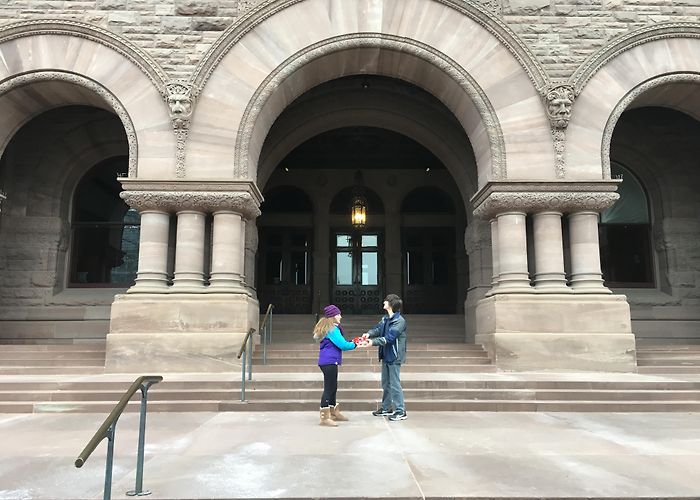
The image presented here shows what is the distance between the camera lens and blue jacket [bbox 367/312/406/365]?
686cm

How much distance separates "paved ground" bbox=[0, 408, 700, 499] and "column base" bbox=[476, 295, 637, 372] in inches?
115

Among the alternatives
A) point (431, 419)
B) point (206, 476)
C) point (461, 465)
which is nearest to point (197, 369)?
point (431, 419)

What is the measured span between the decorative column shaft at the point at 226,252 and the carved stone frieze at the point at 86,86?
223 cm

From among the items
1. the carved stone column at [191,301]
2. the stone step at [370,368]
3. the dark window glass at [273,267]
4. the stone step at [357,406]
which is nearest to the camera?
the stone step at [357,406]

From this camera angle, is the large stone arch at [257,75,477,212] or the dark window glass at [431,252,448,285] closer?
the large stone arch at [257,75,477,212]

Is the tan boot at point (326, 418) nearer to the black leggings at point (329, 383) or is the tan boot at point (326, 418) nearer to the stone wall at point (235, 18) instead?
the black leggings at point (329, 383)

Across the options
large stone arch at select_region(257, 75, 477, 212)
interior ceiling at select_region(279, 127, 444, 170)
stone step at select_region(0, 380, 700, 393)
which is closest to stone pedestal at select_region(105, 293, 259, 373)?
stone step at select_region(0, 380, 700, 393)

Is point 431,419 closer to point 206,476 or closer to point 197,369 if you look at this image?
point 206,476

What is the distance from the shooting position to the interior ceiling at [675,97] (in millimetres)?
11273

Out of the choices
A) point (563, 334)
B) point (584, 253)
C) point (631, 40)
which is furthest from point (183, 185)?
point (631, 40)

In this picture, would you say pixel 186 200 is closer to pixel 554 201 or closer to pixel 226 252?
pixel 226 252

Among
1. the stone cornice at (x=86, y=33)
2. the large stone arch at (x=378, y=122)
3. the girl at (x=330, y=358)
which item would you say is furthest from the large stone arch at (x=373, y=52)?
the girl at (x=330, y=358)

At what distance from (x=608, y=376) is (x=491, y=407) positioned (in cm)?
293

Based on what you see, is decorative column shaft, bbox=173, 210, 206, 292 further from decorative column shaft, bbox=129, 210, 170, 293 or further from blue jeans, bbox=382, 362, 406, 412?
blue jeans, bbox=382, 362, 406, 412
